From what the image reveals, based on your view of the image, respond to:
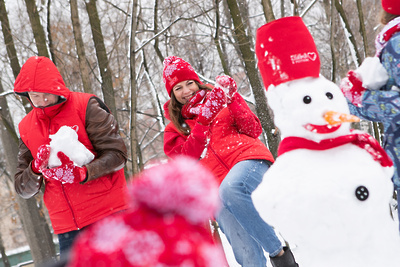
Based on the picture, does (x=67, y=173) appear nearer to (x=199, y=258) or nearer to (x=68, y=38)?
(x=199, y=258)

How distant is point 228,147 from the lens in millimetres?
3180

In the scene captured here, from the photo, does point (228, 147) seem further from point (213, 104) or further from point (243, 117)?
point (213, 104)

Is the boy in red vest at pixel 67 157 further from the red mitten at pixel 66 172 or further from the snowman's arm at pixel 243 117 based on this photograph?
the snowman's arm at pixel 243 117

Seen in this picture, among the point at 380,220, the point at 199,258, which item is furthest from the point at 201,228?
the point at 380,220

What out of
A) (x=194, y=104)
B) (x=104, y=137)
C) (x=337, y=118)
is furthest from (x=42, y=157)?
(x=337, y=118)

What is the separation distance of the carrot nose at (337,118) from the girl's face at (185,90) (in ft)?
5.46

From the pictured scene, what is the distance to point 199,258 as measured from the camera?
924 mm

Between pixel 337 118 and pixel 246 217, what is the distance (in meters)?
1.21

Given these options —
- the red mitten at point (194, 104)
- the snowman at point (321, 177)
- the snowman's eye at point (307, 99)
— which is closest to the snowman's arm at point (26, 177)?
the red mitten at point (194, 104)

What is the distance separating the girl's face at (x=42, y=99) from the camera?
3.06 metres

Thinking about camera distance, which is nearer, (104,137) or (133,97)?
(104,137)

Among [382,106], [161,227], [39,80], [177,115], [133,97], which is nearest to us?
[161,227]

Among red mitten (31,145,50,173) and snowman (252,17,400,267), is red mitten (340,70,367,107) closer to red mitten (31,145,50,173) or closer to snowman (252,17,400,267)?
snowman (252,17,400,267)

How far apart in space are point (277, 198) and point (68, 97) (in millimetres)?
1924
